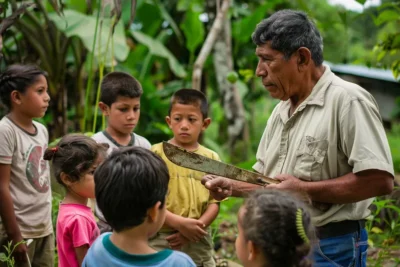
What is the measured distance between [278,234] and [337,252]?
79 centimetres

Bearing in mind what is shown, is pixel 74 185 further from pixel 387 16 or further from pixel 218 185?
pixel 387 16

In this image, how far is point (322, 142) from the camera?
2.80 meters

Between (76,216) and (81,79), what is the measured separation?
4227 millimetres

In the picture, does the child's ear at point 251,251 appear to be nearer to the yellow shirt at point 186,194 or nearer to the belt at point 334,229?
the belt at point 334,229

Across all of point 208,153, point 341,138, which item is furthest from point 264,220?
point 208,153

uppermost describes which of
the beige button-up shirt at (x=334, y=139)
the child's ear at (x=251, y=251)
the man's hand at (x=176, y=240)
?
the beige button-up shirt at (x=334, y=139)

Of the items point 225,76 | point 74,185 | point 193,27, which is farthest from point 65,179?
point 193,27

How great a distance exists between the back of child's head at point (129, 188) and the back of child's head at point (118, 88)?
156cm

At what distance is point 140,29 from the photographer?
8406mm

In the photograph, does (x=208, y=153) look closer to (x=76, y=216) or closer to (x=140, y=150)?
(x=76, y=216)

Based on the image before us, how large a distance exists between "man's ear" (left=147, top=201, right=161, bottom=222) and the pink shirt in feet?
1.99

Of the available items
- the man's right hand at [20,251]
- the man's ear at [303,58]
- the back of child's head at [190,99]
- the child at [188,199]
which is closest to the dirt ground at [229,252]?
the child at [188,199]

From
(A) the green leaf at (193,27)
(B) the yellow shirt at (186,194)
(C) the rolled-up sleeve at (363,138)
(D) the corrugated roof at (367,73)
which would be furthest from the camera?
(D) the corrugated roof at (367,73)

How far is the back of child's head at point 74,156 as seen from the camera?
299cm
